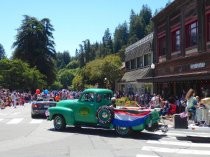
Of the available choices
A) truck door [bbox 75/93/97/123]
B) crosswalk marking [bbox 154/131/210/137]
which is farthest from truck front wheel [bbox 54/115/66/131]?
crosswalk marking [bbox 154/131/210/137]

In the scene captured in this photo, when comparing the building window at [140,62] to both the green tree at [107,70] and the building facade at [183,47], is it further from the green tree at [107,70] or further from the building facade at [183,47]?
the green tree at [107,70]

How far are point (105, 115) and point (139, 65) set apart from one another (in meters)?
36.0

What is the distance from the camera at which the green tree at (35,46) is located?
297 ft

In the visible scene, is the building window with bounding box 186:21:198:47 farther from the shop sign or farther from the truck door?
the truck door

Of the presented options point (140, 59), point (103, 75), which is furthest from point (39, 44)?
point (140, 59)

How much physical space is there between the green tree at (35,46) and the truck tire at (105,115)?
70964 millimetres

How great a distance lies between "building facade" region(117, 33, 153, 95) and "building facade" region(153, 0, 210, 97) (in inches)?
146

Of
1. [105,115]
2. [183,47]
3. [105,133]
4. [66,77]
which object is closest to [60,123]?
[105,133]

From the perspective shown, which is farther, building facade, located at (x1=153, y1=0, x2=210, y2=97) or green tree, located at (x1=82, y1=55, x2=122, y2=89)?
green tree, located at (x1=82, y1=55, x2=122, y2=89)

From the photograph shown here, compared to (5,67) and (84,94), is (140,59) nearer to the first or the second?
(5,67)

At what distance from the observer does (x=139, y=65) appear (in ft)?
183

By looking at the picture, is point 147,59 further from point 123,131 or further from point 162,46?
point 123,131

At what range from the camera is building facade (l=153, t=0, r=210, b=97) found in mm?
29719

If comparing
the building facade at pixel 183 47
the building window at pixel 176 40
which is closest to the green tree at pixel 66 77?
the building facade at pixel 183 47
